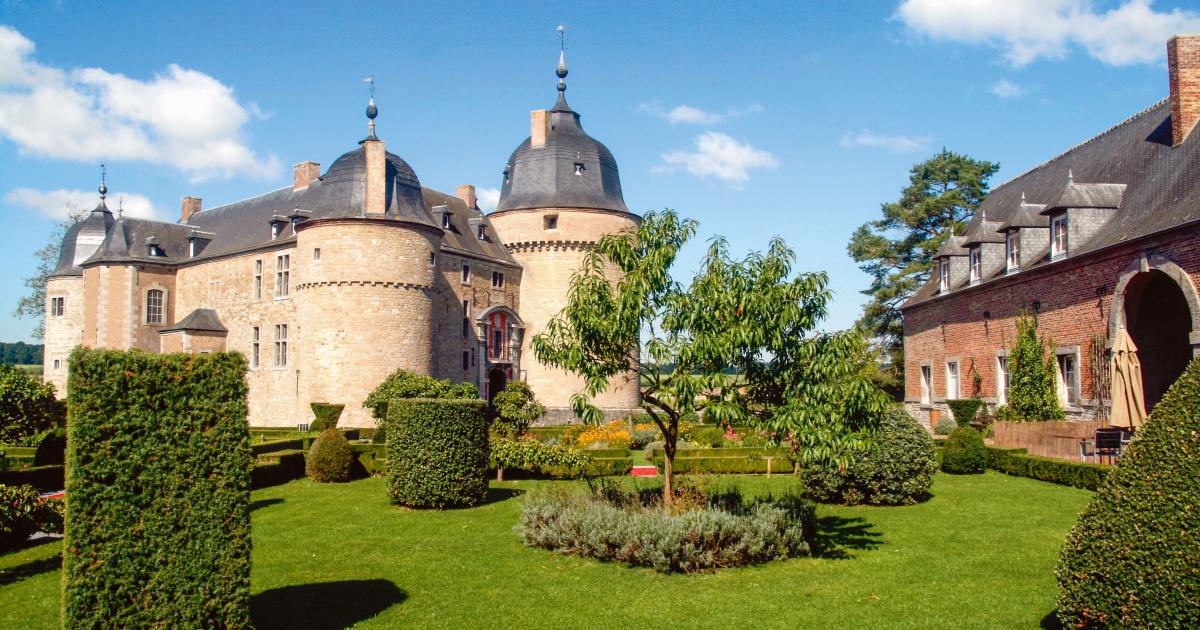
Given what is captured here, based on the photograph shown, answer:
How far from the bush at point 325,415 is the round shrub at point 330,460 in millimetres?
11164

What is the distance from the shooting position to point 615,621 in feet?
26.2

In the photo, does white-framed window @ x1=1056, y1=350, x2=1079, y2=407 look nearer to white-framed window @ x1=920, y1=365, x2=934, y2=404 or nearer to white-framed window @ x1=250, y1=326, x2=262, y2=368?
white-framed window @ x1=920, y1=365, x2=934, y2=404

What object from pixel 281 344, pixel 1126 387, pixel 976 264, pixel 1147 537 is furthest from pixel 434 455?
pixel 281 344

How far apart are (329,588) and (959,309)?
23.1 meters

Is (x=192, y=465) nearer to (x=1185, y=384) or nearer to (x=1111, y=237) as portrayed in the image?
(x=1185, y=384)

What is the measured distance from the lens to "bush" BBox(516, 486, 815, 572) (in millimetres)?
9844

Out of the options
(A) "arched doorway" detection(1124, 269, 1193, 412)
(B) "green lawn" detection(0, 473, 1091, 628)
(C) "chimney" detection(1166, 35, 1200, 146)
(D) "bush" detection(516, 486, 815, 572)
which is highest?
(C) "chimney" detection(1166, 35, 1200, 146)

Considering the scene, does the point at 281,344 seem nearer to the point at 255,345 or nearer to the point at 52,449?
the point at 255,345

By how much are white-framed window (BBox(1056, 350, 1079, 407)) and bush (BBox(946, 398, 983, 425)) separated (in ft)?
10.8

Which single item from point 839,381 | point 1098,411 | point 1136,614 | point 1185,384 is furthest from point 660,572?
point 1098,411

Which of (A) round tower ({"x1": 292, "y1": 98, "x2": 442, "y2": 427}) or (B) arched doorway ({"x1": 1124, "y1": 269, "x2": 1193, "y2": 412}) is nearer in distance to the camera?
(B) arched doorway ({"x1": 1124, "y1": 269, "x2": 1193, "y2": 412})

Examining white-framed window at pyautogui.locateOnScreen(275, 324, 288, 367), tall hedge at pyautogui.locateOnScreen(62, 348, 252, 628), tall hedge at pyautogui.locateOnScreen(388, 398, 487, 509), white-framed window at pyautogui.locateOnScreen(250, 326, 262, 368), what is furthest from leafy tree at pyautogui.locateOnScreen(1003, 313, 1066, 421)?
white-framed window at pyautogui.locateOnScreen(250, 326, 262, 368)

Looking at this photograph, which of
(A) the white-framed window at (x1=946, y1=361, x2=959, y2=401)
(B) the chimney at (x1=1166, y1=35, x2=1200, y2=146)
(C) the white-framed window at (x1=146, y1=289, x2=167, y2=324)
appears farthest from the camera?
(C) the white-framed window at (x1=146, y1=289, x2=167, y2=324)

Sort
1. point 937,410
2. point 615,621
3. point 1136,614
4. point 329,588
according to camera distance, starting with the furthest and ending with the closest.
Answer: point 937,410 < point 329,588 < point 615,621 < point 1136,614
